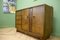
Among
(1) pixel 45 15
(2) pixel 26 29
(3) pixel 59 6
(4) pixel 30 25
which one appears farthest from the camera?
(3) pixel 59 6

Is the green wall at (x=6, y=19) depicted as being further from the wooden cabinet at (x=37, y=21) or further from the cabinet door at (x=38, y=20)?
the cabinet door at (x=38, y=20)

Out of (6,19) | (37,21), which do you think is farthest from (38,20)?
(6,19)

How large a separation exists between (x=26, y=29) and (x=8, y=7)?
2044 mm

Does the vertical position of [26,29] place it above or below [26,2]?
below

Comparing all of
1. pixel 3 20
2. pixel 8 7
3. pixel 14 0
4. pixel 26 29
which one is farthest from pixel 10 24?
pixel 26 29

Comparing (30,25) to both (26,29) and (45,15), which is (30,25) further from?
(45,15)

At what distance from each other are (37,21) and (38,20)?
44mm

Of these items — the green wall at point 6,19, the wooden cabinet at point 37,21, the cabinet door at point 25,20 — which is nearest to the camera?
the wooden cabinet at point 37,21

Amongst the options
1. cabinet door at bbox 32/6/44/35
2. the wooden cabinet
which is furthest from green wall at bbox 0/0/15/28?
cabinet door at bbox 32/6/44/35

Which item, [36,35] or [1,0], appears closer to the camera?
[36,35]

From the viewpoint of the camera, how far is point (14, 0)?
14.1 feet

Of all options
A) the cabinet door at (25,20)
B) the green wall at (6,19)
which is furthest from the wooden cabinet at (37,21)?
the green wall at (6,19)

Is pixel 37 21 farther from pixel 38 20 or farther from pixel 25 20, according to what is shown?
pixel 25 20

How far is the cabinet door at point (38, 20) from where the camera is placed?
2.06 metres
